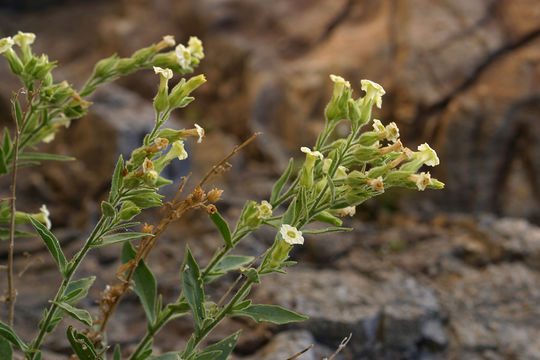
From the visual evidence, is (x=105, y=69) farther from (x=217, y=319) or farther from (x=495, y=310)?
(x=495, y=310)

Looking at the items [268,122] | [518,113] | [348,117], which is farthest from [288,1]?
[348,117]

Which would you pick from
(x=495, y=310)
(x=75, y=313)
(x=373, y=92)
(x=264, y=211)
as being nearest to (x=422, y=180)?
(x=373, y=92)

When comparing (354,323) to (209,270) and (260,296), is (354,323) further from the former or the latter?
(209,270)

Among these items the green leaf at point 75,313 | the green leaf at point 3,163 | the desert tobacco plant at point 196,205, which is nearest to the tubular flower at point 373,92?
the desert tobacco plant at point 196,205

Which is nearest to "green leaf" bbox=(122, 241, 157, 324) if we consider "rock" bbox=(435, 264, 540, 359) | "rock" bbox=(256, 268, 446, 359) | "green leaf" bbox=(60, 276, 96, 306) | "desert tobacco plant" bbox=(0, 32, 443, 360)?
Answer: "desert tobacco plant" bbox=(0, 32, 443, 360)

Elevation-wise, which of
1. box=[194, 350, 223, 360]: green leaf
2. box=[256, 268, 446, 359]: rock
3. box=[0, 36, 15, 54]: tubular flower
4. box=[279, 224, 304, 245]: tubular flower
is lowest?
box=[256, 268, 446, 359]: rock

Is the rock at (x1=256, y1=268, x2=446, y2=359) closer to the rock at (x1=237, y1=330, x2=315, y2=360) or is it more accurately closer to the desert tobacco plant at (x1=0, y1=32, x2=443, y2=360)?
the rock at (x1=237, y1=330, x2=315, y2=360)
